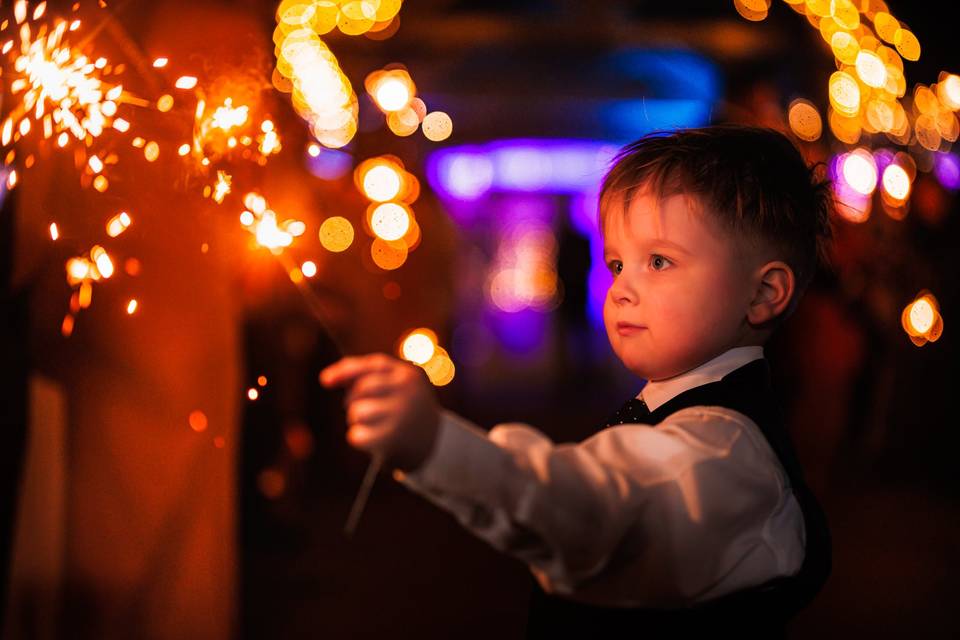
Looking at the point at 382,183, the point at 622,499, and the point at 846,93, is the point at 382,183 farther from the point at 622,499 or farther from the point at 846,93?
the point at 622,499

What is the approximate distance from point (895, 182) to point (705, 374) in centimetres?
456

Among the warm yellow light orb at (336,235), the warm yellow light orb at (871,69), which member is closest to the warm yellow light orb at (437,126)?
the warm yellow light orb at (336,235)

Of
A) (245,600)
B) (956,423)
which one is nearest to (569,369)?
(956,423)

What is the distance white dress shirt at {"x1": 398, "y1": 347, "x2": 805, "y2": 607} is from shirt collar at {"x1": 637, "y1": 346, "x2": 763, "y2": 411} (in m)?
0.11

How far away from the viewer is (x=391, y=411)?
3.40 feet

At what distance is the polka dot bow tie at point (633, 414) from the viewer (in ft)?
5.13

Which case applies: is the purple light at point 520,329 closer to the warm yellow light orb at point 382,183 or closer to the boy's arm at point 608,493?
the warm yellow light orb at point 382,183

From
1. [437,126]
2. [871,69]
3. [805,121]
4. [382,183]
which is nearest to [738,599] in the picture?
[871,69]

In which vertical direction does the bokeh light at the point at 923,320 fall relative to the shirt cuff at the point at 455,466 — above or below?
below

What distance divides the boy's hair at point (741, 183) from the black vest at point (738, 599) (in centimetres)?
18

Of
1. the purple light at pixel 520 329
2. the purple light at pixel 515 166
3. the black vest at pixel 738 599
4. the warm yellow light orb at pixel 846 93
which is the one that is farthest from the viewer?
the purple light at pixel 515 166

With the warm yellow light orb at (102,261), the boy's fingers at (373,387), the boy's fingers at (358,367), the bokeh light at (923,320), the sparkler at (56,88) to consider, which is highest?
the sparkler at (56,88)

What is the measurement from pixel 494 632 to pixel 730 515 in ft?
7.95

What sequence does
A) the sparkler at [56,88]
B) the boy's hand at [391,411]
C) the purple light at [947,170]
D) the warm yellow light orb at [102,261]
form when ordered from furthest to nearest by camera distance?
the purple light at [947,170] → the warm yellow light orb at [102,261] → the sparkler at [56,88] → the boy's hand at [391,411]
